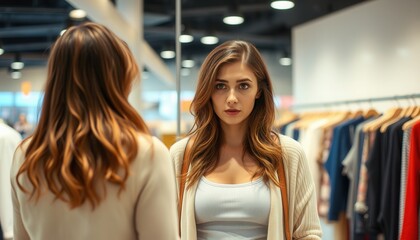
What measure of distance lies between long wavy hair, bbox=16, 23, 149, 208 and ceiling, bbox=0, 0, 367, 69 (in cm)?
419

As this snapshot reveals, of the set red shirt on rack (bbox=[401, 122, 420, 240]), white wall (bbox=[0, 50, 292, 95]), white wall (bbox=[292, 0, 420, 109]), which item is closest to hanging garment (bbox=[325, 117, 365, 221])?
white wall (bbox=[292, 0, 420, 109])

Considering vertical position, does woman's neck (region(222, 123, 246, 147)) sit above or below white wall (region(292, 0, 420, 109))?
below

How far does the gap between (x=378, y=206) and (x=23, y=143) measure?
2.74 meters

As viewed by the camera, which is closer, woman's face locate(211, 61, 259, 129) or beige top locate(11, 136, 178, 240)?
beige top locate(11, 136, 178, 240)

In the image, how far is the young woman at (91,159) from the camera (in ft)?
4.00

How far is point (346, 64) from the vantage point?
537 cm

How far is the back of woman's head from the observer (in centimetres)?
204

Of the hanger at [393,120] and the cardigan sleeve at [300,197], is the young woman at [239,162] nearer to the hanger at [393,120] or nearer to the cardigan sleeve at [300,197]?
the cardigan sleeve at [300,197]

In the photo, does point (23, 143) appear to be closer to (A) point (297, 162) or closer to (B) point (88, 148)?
(B) point (88, 148)

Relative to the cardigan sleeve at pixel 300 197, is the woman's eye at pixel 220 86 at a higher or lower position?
higher

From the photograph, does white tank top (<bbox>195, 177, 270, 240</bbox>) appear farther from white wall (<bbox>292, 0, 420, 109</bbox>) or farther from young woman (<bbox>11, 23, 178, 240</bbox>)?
white wall (<bbox>292, 0, 420, 109</bbox>)

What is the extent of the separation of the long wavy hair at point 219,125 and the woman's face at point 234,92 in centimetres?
2

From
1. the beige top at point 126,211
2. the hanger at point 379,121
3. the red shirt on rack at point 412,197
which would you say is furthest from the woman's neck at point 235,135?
the hanger at point 379,121

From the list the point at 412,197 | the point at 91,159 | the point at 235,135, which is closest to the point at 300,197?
the point at 235,135
